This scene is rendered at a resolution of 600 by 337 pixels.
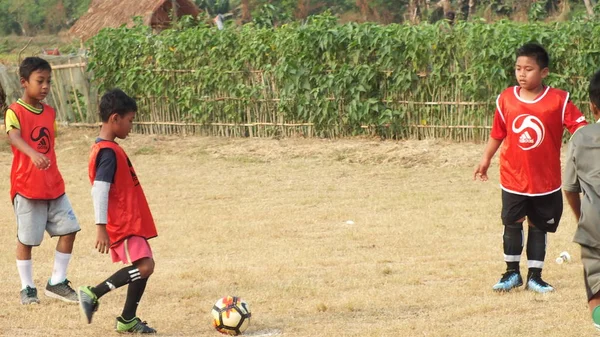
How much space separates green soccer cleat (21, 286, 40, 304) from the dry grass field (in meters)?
0.08

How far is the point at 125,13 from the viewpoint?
31938mm

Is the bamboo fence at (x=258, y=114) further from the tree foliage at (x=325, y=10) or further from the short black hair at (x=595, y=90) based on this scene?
the short black hair at (x=595, y=90)

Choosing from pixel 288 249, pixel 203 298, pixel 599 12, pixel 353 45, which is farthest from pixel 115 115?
pixel 599 12

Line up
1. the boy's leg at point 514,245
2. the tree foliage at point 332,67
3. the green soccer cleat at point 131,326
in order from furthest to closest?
1. the tree foliage at point 332,67
2. the boy's leg at point 514,245
3. the green soccer cleat at point 131,326

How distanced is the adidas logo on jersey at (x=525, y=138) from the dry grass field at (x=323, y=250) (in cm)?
108

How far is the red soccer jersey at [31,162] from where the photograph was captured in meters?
7.33

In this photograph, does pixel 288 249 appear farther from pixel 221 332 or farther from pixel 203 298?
pixel 221 332

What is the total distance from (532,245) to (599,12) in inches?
391

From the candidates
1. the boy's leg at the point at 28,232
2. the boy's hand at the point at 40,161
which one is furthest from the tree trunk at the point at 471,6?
the boy's hand at the point at 40,161

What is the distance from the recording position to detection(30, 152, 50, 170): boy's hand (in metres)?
6.87

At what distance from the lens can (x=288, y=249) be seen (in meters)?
9.39

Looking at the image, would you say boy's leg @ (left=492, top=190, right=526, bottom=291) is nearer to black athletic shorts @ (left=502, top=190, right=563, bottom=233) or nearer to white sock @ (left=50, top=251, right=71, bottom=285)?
black athletic shorts @ (left=502, top=190, right=563, bottom=233)

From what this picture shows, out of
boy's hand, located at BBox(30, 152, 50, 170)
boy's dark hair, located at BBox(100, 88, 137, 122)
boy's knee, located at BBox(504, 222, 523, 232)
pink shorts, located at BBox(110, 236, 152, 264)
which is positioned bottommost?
boy's knee, located at BBox(504, 222, 523, 232)

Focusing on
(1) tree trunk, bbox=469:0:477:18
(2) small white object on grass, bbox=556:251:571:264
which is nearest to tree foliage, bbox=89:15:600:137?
(2) small white object on grass, bbox=556:251:571:264
